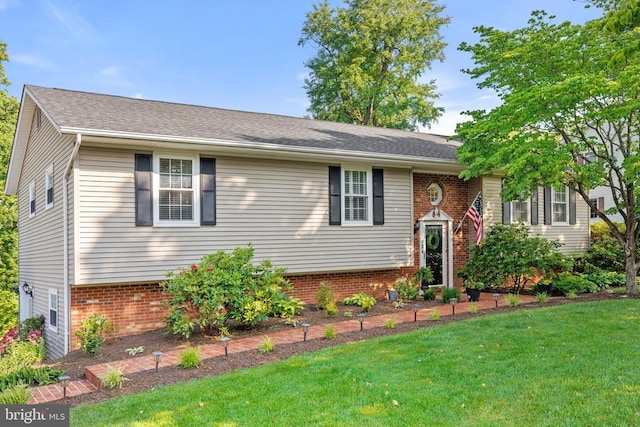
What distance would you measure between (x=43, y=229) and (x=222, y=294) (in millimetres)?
5894

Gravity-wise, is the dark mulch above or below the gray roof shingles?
below

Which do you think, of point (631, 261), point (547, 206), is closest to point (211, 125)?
point (631, 261)

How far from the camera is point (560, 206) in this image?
15883 mm

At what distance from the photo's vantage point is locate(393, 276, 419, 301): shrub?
39.8 ft

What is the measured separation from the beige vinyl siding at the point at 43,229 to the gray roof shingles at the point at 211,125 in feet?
2.47

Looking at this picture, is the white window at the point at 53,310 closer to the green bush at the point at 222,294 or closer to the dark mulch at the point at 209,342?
the dark mulch at the point at 209,342

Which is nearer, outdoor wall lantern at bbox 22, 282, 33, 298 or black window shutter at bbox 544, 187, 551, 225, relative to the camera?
outdoor wall lantern at bbox 22, 282, 33, 298

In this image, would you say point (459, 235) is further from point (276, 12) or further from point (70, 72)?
point (70, 72)

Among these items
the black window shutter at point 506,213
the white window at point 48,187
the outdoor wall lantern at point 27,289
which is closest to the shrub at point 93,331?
the white window at point 48,187

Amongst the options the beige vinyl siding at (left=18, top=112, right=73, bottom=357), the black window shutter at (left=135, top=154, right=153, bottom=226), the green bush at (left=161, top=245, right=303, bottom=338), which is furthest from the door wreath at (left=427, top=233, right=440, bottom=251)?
the beige vinyl siding at (left=18, top=112, right=73, bottom=357)

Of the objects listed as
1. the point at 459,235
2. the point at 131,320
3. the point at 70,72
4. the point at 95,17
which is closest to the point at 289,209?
the point at 131,320

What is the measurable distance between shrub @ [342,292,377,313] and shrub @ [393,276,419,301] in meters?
1.15

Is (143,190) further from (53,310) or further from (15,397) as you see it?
(15,397)

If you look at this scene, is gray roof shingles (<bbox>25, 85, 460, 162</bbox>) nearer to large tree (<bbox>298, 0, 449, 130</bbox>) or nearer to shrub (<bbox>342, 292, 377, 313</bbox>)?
shrub (<bbox>342, 292, 377, 313</bbox>)
